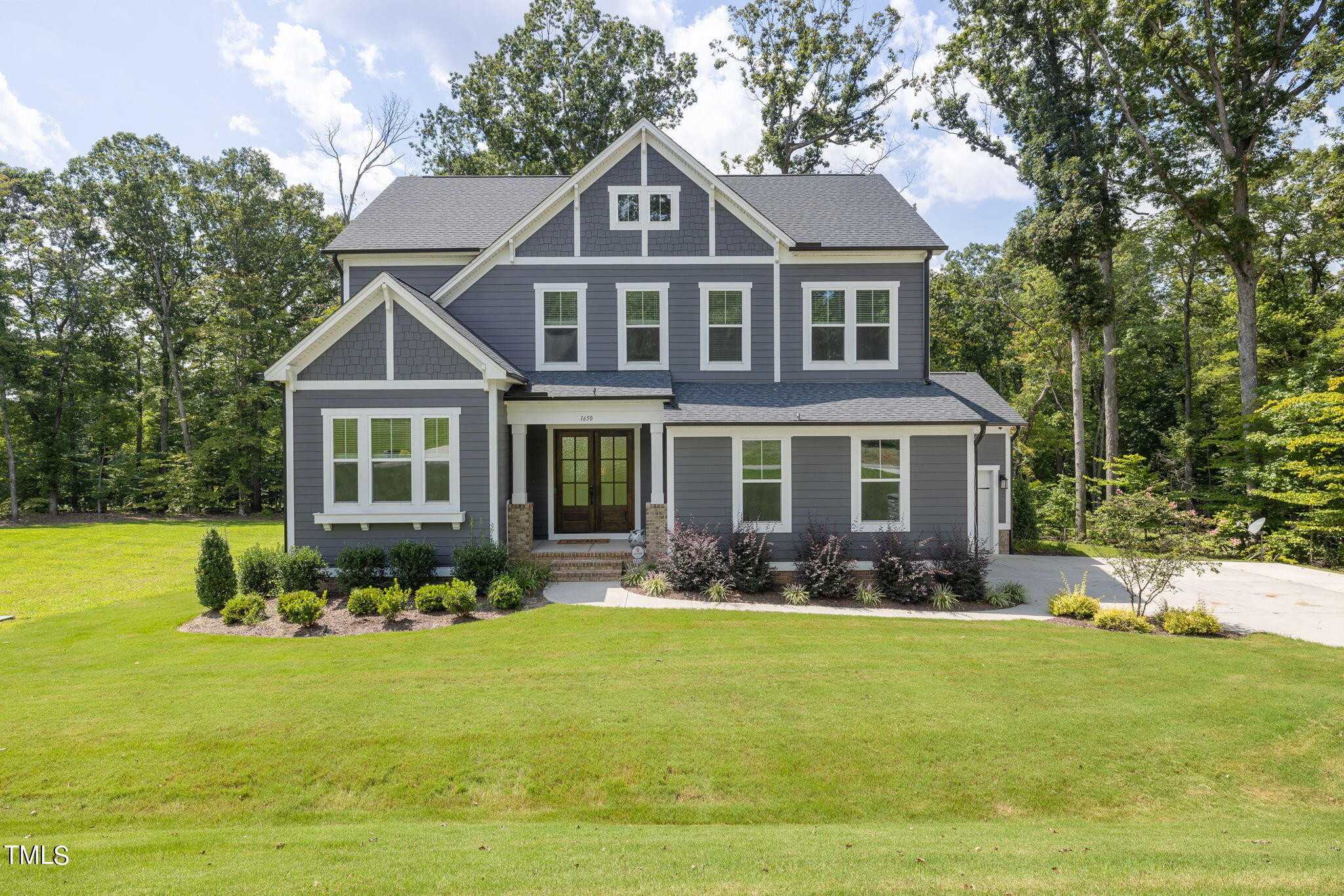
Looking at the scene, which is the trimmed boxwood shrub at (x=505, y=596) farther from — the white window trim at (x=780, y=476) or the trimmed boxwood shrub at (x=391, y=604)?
the white window trim at (x=780, y=476)

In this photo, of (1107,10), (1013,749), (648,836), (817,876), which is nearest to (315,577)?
(648,836)

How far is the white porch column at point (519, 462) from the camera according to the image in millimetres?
12398

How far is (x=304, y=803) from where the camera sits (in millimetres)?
4820

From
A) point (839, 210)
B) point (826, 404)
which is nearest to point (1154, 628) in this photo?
point (826, 404)

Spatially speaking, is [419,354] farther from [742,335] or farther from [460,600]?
[742,335]

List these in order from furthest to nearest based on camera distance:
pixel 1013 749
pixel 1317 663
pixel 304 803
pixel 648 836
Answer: pixel 1317 663 → pixel 1013 749 → pixel 304 803 → pixel 648 836

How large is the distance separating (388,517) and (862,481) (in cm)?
921

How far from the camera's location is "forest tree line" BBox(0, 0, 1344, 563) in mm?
15773

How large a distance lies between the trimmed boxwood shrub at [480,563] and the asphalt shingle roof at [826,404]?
4.17 metres

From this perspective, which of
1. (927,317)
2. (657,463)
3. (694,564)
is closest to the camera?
(694,564)

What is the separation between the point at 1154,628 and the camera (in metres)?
9.24

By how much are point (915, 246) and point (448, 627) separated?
12209 millimetres

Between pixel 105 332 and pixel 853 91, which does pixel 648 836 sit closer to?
pixel 853 91

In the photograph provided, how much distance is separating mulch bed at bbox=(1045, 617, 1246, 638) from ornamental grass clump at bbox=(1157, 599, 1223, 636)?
5cm
